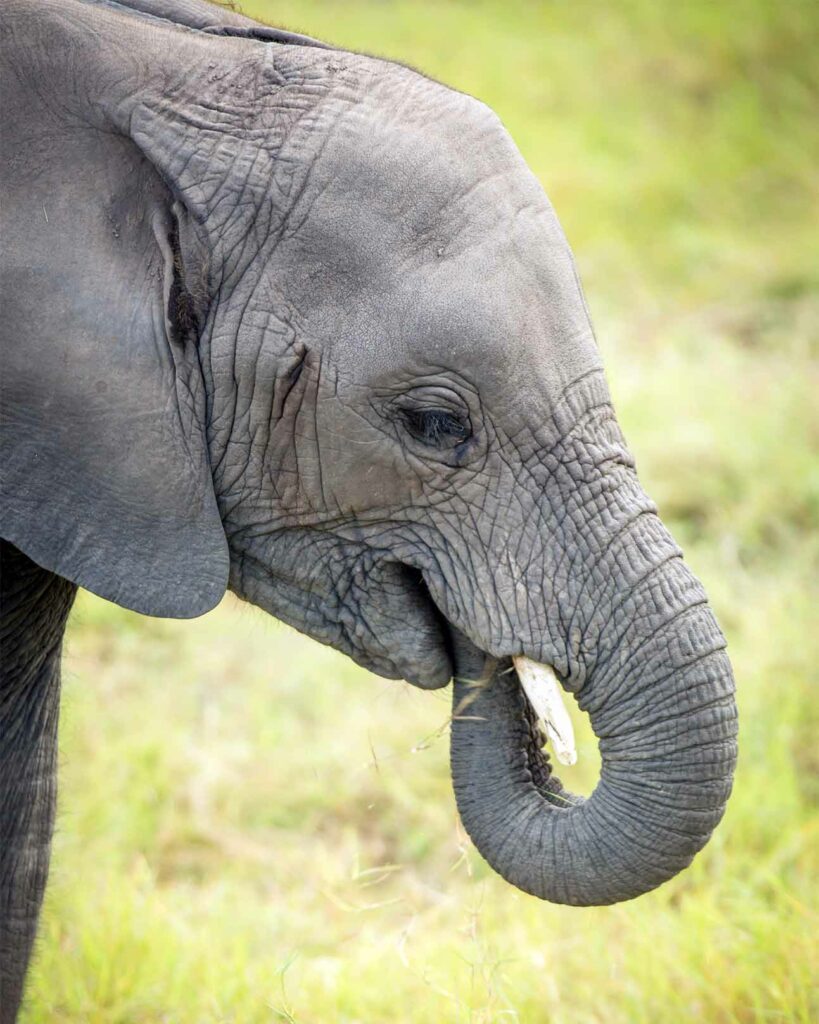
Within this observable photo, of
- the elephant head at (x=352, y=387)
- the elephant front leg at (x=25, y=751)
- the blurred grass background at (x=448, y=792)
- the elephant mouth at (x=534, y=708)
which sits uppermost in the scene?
the elephant head at (x=352, y=387)

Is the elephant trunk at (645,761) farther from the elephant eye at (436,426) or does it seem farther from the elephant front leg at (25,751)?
the elephant front leg at (25,751)

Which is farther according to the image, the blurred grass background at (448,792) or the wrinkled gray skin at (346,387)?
the blurred grass background at (448,792)

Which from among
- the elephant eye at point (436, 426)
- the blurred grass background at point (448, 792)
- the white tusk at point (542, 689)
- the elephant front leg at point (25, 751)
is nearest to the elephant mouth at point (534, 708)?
the white tusk at point (542, 689)

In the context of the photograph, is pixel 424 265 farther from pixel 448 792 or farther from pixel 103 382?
pixel 448 792

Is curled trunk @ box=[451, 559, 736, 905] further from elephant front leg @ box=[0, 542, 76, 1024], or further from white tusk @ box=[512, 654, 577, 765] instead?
elephant front leg @ box=[0, 542, 76, 1024]

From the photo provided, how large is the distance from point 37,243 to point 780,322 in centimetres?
677

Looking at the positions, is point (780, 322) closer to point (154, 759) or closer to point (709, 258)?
point (709, 258)

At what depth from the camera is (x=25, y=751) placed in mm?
3109

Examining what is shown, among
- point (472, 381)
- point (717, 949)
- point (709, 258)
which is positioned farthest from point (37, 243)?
point (709, 258)

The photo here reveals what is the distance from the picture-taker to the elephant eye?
2.67 m

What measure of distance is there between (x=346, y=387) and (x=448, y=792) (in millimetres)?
2840

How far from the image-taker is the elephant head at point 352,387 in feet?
8.49

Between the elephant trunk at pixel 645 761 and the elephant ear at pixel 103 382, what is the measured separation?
0.66 meters

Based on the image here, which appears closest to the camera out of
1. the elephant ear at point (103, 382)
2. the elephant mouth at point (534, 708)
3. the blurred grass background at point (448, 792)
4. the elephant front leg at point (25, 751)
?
the elephant ear at point (103, 382)
